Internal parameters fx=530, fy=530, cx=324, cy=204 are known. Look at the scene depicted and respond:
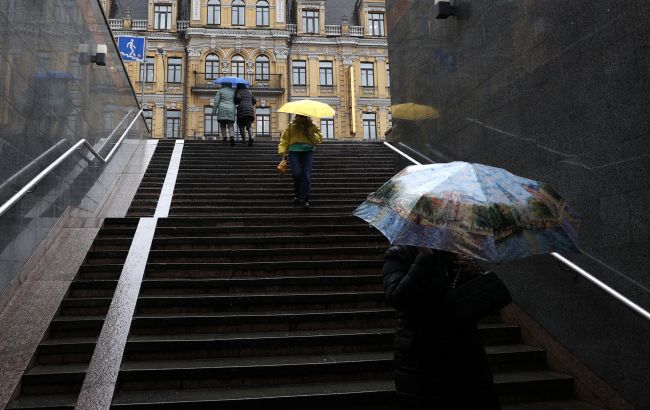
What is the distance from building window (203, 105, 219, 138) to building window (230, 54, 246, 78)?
2.72 m

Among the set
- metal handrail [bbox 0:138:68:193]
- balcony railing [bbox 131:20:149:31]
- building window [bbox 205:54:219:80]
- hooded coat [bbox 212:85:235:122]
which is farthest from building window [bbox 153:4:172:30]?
metal handrail [bbox 0:138:68:193]

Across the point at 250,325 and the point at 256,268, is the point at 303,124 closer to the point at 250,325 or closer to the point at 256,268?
the point at 256,268

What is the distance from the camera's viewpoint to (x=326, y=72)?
34438 mm

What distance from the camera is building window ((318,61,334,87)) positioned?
34.3 m

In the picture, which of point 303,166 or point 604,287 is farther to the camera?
point 303,166

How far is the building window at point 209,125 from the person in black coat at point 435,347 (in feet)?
101

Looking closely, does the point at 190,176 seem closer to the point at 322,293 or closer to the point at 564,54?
the point at 322,293

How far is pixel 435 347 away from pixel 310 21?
115 feet

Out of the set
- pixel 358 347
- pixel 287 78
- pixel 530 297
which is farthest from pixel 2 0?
pixel 287 78

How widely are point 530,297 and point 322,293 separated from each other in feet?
6.78

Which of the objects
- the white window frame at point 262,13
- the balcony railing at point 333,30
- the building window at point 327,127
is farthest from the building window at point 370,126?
the white window frame at point 262,13

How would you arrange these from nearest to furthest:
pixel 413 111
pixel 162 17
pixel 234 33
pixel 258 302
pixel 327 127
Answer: pixel 258 302 < pixel 413 111 < pixel 234 33 < pixel 327 127 < pixel 162 17

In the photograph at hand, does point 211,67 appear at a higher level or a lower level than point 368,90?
higher

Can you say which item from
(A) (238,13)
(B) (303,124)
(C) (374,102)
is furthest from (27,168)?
(A) (238,13)
